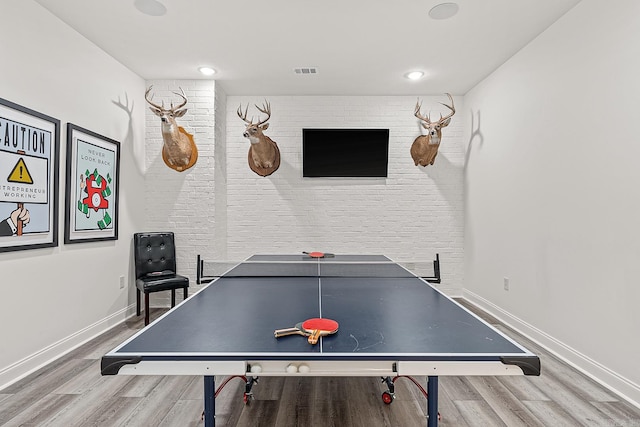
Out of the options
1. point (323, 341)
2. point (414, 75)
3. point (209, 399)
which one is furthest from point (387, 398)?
point (414, 75)

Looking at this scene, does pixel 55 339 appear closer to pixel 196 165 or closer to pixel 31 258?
pixel 31 258

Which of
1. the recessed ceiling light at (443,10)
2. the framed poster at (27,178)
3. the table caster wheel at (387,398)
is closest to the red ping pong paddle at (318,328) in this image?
the table caster wheel at (387,398)

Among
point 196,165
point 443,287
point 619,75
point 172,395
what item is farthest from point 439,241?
point 172,395

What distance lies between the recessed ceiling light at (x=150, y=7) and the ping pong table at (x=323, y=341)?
2302mm

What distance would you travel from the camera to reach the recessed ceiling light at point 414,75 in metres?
4.20

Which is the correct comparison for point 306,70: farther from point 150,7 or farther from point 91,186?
point 91,186

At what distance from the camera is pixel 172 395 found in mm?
2338

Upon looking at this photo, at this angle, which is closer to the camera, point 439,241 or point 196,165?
point 196,165

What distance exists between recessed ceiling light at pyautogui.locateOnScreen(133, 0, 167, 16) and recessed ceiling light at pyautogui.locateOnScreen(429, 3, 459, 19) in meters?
2.17

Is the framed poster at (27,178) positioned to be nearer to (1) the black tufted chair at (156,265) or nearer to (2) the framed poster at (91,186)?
(2) the framed poster at (91,186)

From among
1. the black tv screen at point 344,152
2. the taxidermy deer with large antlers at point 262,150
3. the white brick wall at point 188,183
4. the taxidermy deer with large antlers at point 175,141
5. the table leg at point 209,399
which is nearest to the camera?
the table leg at point 209,399

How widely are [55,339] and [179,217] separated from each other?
1.85 meters

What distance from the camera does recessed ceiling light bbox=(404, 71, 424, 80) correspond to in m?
4.20

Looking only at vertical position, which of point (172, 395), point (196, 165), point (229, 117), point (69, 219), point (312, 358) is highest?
point (229, 117)
